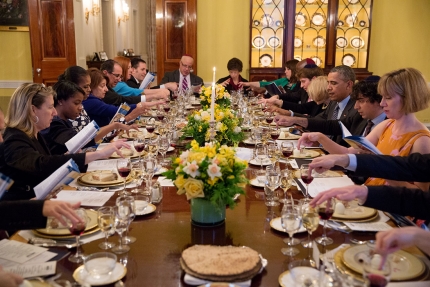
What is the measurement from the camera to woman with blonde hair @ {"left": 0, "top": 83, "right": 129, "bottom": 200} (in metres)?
2.42

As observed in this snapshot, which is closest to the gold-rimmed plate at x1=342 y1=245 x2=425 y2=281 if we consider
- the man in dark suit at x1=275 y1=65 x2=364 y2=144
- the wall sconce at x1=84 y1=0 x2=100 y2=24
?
the man in dark suit at x1=275 y1=65 x2=364 y2=144

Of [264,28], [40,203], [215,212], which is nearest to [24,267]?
[40,203]

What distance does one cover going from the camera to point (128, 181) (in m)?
2.39

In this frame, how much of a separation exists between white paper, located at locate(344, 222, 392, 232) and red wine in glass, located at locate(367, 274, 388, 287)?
54 centimetres

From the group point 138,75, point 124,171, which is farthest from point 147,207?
point 138,75

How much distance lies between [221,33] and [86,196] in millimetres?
6407

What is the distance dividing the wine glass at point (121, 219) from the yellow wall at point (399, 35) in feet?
25.0

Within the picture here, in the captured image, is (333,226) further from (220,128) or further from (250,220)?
(220,128)

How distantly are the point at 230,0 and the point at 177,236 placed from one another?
691 cm

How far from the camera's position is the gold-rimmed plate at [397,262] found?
54.7 inches

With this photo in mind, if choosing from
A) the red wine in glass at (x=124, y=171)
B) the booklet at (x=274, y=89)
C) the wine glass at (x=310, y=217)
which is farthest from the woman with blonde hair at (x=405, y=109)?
the booklet at (x=274, y=89)

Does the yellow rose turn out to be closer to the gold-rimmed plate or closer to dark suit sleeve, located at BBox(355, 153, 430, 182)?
the gold-rimmed plate

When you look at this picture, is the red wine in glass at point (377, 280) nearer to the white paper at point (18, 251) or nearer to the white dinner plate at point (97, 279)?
the white dinner plate at point (97, 279)

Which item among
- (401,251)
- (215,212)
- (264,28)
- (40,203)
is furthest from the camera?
(264,28)
